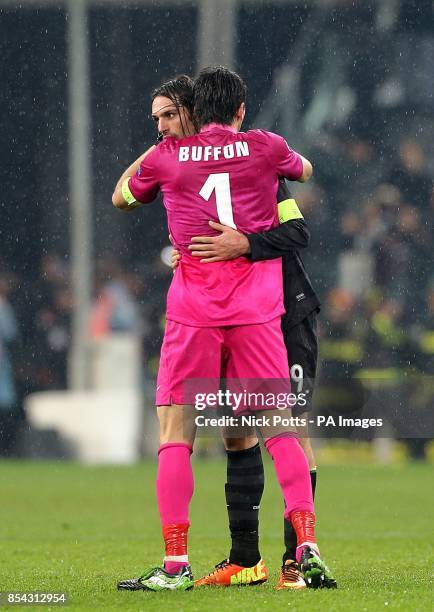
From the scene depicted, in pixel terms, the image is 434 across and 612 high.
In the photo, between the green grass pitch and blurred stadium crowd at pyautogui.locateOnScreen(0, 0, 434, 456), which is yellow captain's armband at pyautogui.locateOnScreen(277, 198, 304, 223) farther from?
blurred stadium crowd at pyautogui.locateOnScreen(0, 0, 434, 456)

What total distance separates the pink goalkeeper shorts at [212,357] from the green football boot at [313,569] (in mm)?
559

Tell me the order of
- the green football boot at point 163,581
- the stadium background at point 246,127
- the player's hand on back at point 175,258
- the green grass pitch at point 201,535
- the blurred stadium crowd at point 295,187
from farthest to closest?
the blurred stadium crowd at point 295,187 → the stadium background at point 246,127 → the player's hand on back at point 175,258 → the green football boot at point 163,581 → the green grass pitch at point 201,535

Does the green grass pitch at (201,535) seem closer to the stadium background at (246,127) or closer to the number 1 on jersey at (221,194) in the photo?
the stadium background at (246,127)

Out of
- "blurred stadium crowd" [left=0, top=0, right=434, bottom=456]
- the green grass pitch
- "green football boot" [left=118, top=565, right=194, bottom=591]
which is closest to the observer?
the green grass pitch

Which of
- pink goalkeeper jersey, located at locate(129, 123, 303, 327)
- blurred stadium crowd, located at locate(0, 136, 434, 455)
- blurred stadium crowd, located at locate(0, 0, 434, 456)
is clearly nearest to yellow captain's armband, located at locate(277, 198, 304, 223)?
pink goalkeeper jersey, located at locate(129, 123, 303, 327)

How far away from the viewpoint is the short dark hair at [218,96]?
526cm

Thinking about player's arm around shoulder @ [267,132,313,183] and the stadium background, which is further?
the stadium background

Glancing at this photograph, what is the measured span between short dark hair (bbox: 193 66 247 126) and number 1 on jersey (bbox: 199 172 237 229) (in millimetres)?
202

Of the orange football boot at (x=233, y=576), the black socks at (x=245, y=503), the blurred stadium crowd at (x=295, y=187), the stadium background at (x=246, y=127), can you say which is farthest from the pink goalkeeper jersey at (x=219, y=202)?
the blurred stadium crowd at (x=295, y=187)

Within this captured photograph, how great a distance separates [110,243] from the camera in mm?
16125

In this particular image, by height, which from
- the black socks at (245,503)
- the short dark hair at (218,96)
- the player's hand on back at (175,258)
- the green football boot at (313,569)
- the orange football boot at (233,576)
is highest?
the short dark hair at (218,96)

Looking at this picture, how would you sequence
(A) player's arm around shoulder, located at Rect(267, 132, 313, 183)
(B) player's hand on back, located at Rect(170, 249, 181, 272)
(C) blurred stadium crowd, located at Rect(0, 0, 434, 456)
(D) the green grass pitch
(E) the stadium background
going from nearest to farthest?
1. (D) the green grass pitch
2. (A) player's arm around shoulder, located at Rect(267, 132, 313, 183)
3. (B) player's hand on back, located at Rect(170, 249, 181, 272)
4. (E) the stadium background
5. (C) blurred stadium crowd, located at Rect(0, 0, 434, 456)

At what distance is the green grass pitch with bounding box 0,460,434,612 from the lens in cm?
496

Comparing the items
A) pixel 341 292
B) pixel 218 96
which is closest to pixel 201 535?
pixel 218 96
